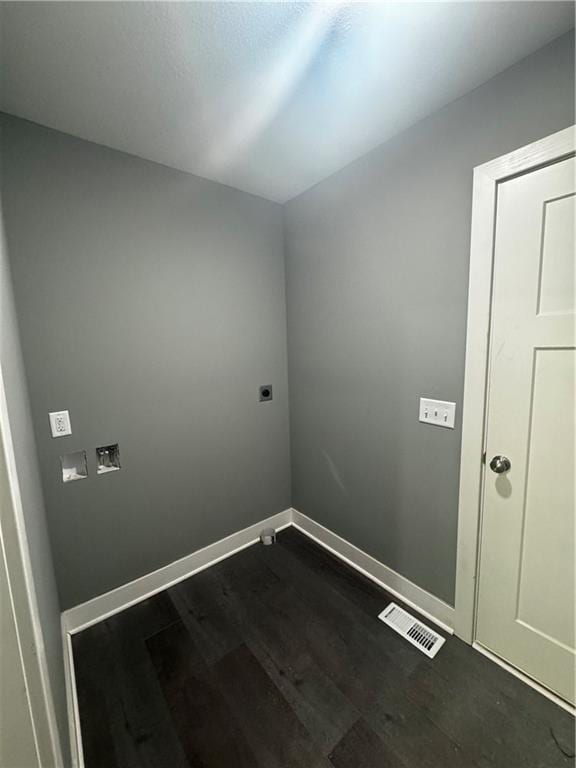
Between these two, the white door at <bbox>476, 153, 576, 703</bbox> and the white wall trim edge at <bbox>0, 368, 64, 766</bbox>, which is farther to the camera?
the white door at <bbox>476, 153, 576, 703</bbox>

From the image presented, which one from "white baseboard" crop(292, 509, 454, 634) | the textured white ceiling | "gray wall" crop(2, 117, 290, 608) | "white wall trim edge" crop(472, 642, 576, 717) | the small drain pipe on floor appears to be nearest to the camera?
the textured white ceiling

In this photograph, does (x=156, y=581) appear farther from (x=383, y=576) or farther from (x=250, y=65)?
(x=250, y=65)

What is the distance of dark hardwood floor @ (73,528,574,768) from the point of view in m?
1.09

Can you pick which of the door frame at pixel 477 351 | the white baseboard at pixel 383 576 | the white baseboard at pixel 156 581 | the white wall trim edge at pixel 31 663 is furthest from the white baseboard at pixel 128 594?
the door frame at pixel 477 351

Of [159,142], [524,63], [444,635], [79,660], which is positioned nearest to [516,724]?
[444,635]

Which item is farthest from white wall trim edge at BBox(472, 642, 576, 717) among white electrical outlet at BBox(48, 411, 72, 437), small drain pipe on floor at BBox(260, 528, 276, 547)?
white electrical outlet at BBox(48, 411, 72, 437)

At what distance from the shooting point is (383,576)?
1.81 meters

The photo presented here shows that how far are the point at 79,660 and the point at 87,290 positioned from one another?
180 centimetres

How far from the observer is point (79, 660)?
144cm

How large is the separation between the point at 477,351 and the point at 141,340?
1687 millimetres

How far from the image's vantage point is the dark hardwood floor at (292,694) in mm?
1086

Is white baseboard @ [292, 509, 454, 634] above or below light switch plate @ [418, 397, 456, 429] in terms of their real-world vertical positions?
below

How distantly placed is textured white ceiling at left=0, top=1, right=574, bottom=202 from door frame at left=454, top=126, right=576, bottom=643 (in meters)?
0.37

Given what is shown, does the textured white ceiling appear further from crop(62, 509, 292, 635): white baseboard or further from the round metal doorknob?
crop(62, 509, 292, 635): white baseboard
